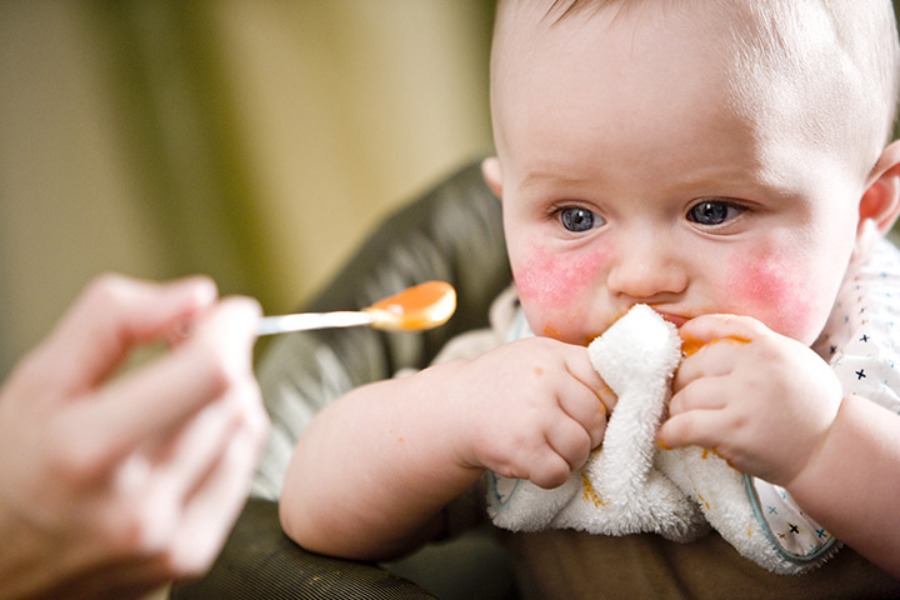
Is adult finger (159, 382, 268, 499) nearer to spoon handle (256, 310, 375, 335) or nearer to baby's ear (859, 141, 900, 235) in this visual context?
spoon handle (256, 310, 375, 335)

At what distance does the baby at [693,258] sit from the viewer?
701mm

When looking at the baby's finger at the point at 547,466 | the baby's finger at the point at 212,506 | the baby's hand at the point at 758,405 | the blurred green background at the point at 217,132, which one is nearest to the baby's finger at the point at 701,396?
the baby's hand at the point at 758,405

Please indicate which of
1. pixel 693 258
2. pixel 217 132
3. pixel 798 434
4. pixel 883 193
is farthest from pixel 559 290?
pixel 217 132

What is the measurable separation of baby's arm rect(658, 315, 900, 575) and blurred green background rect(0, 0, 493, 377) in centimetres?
166

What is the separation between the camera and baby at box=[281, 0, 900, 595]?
0.70 meters

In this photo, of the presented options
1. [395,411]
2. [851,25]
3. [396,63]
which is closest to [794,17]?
[851,25]

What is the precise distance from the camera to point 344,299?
1291mm

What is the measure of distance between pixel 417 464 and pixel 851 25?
56 cm

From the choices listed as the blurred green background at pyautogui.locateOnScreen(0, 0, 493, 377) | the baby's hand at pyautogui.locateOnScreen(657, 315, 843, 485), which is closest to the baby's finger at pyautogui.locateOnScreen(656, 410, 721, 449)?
the baby's hand at pyautogui.locateOnScreen(657, 315, 843, 485)

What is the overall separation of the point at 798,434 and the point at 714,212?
202 millimetres

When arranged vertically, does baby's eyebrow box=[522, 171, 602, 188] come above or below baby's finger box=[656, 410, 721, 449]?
above

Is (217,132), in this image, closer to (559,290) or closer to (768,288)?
(559,290)

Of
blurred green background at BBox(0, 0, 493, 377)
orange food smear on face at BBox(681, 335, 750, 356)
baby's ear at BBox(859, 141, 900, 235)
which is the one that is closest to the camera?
orange food smear on face at BBox(681, 335, 750, 356)

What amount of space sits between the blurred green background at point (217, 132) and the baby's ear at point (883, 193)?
1.46 m
